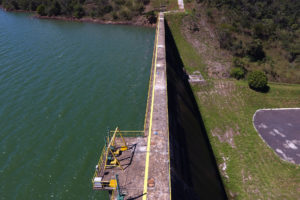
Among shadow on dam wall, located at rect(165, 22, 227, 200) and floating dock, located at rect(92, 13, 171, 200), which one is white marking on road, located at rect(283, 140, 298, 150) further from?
floating dock, located at rect(92, 13, 171, 200)

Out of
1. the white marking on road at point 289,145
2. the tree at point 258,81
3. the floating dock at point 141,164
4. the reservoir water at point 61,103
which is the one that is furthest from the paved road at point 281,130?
the reservoir water at point 61,103

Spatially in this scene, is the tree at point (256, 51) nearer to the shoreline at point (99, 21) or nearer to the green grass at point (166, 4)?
the shoreline at point (99, 21)

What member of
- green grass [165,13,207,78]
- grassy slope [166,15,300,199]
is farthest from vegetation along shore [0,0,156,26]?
grassy slope [166,15,300,199]

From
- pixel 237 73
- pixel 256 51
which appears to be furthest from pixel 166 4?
pixel 237 73

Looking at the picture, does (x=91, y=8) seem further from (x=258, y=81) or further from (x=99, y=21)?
(x=258, y=81)

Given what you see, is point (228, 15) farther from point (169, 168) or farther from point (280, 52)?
point (169, 168)

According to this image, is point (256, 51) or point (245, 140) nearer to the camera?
point (245, 140)
